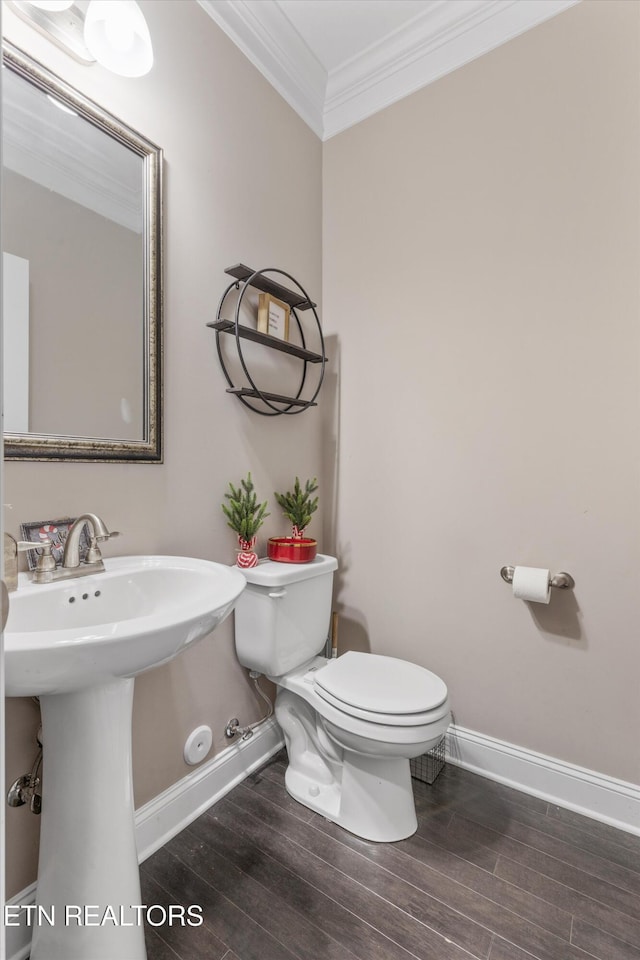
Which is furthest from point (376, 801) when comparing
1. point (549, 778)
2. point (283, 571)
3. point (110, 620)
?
point (110, 620)

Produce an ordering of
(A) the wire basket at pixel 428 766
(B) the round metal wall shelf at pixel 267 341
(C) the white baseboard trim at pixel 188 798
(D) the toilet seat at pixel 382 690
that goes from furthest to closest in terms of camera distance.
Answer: (A) the wire basket at pixel 428 766 < (B) the round metal wall shelf at pixel 267 341 < (D) the toilet seat at pixel 382 690 < (C) the white baseboard trim at pixel 188 798

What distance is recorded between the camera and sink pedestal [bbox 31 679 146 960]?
952 millimetres

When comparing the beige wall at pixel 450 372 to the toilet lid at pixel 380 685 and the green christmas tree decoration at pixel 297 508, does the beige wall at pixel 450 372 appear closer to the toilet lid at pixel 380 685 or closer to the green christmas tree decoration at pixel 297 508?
the green christmas tree decoration at pixel 297 508

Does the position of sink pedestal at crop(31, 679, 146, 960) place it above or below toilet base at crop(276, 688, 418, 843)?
above

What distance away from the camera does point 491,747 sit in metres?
1.68

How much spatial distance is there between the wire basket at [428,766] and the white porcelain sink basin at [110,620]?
3.63ft

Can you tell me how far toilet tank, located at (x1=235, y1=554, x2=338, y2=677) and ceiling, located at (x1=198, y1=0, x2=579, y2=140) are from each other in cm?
181

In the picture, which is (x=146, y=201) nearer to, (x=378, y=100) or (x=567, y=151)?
(x=378, y=100)

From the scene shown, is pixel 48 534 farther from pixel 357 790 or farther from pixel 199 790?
pixel 357 790

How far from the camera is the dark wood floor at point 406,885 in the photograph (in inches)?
43.3

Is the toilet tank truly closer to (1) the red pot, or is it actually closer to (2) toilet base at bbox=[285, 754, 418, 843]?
(1) the red pot

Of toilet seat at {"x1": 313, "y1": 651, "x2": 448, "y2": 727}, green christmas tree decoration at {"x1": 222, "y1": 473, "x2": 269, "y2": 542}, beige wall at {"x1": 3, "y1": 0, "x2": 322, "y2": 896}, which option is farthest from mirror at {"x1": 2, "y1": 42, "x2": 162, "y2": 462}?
toilet seat at {"x1": 313, "y1": 651, "x2": 448, "y2": 727}

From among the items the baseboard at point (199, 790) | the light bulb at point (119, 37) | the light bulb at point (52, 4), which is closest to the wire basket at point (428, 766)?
the baseboard at point (199, 790)

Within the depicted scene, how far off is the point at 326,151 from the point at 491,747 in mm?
2462
